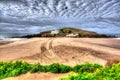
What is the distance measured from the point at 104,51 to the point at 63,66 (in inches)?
84.8

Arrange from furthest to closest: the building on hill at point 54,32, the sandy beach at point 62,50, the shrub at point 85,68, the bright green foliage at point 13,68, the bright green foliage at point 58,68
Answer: the building on hill at point 54,32 < the sandy beach at point 62,50 < the bright green foliage at point 13,68 < the bright green foliage at point 58,68 < the shrub at point 85,68

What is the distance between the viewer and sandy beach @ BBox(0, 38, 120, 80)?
38.8ft

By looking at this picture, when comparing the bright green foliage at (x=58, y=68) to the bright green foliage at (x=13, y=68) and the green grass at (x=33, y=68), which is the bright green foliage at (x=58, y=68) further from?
the bright green foliage at (x=13, y=68)

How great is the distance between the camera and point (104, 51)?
12.1 meters

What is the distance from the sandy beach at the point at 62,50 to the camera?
11.8 meters

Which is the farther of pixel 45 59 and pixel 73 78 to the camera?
pixel 45 59

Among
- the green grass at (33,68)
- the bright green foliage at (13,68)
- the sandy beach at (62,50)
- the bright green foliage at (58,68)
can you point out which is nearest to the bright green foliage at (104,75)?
the green grass at (33,68)

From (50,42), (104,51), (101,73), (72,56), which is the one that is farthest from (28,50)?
(101,73)

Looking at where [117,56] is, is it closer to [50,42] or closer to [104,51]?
[104,51]

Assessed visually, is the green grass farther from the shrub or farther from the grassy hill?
the grassy hill

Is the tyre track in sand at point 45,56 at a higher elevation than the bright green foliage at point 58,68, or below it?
higher

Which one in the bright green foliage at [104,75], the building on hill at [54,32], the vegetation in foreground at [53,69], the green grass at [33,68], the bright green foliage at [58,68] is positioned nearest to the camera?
the bright green foliage at [104,75]

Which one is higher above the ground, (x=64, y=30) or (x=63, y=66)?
(x=64, y=30)

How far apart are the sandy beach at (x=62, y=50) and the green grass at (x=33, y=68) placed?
0.85m
